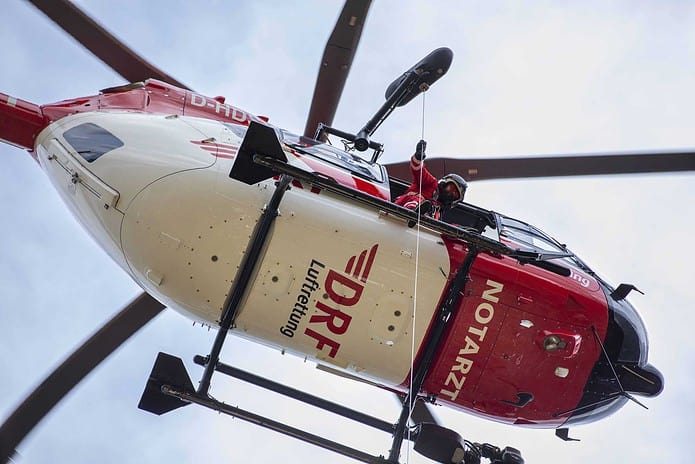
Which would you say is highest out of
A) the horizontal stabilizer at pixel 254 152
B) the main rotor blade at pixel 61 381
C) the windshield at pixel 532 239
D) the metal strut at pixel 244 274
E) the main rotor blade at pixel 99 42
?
the main rotor blade at pixel 99 42

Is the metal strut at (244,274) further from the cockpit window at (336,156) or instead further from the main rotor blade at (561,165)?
the main rotor blade at (561,165)

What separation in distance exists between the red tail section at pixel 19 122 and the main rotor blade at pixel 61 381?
1.95m

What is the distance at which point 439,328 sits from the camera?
6.52 metres

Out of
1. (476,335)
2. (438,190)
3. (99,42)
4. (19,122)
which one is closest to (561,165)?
(438,190)

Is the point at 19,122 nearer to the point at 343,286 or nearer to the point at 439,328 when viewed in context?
the point at 343,286

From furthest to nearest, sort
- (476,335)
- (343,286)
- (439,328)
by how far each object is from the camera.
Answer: (476,335) < (439,328) < (343,286)

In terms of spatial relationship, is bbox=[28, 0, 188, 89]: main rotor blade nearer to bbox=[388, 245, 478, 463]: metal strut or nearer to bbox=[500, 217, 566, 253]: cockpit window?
bbox=[388, 245, 478, 463]: metal strut

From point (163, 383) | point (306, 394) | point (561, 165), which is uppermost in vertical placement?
point (561, 165)

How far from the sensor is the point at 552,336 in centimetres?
673

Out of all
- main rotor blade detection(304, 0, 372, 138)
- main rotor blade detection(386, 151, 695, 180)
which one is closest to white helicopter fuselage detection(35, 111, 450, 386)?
main rotor blade detection(304, 0, 372, 138)

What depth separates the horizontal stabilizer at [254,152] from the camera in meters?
5.70

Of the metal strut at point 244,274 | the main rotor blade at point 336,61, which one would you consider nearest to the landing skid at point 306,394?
the metal strut at point 244,274

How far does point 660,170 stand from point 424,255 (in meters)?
2.98

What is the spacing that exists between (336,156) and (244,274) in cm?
191
